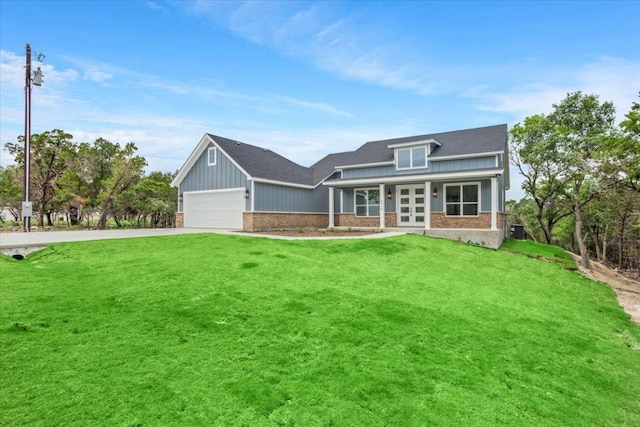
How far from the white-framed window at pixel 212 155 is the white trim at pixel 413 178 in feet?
21.8

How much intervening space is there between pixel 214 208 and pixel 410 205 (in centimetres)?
1125

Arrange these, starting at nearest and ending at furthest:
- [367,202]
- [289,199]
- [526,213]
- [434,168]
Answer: [434,168] → [367,202] → [289,199] → [526,213]

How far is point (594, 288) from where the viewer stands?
10.5 meters

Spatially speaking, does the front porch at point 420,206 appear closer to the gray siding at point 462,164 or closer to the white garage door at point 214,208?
the gray siding at point 462,164

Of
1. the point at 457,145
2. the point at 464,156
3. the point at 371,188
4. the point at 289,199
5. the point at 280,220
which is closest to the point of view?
the point at 464,156

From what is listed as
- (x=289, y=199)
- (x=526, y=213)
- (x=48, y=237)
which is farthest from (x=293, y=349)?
(x=526, y=213)

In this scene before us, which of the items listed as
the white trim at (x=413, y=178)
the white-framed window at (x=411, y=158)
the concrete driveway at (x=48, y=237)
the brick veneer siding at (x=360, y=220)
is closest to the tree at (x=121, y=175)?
the concrete driveway at (x=48, y=237)

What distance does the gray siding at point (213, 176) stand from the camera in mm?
18094

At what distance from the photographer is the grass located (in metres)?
2.80

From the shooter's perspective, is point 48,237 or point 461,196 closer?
point 48,237

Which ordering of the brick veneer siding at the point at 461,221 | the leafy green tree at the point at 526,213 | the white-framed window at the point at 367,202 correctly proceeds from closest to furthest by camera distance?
1. the brick veneer siding at the point at 461,221
2. the white-framed window at the point at 367,202
3. the leafy green tree at the point at 526,213

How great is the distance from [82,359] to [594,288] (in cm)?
1331

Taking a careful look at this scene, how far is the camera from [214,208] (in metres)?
19.4

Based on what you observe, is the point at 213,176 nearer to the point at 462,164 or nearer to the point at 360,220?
the point at 360,220
